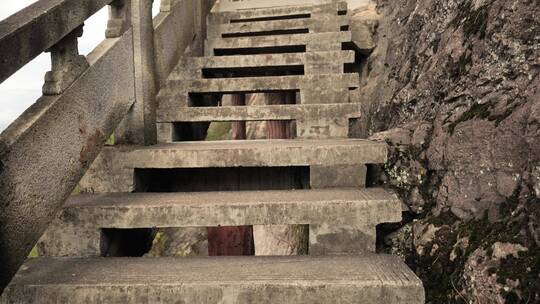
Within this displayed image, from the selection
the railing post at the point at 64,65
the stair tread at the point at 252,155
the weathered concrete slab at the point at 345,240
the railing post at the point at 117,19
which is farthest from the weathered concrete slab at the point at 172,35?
the weathered concrete slab at the point at 345,240

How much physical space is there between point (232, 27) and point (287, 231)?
143 inches

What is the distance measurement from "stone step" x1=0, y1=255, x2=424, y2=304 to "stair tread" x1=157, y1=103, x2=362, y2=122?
1595 millimetres

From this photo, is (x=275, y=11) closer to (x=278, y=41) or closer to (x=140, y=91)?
(x=278, y=41)

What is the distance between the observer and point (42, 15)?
1753 millimetres

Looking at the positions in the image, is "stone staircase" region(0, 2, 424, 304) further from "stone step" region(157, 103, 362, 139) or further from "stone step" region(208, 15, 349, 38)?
"stone step" region(208, 15, 349, 38)

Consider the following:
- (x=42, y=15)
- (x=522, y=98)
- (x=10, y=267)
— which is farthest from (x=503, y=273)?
(x=42, y=15)

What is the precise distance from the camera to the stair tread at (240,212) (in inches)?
85.2

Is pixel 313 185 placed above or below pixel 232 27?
below

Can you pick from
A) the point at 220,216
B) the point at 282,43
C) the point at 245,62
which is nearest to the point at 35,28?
the point at 220,216

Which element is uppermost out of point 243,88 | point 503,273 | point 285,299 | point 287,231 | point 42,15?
point 42,15

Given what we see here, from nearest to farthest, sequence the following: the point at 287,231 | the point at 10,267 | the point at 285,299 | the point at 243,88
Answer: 1. the point at 10,267
2. the point at 285,299
3. the point at 243,88
4. the point at 287,231

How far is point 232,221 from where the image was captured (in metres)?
2.20

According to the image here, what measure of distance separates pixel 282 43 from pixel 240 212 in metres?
2.84

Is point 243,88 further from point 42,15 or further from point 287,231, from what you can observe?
point 287,231
